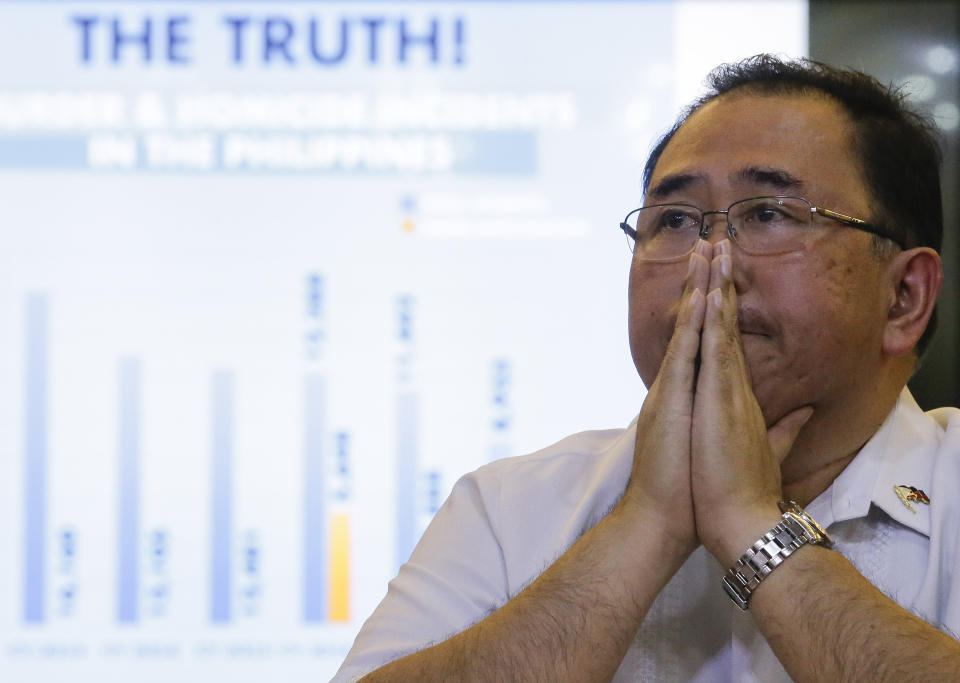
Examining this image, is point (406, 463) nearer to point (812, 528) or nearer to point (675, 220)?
point (675, 220)

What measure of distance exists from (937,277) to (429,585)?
788 mm

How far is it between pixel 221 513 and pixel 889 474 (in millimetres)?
1348

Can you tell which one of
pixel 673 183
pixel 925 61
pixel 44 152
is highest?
pixel 925 61

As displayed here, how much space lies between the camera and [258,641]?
6.61 ft

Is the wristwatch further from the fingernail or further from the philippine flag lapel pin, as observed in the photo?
the fingernail

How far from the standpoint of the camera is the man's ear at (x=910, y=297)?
128 cm

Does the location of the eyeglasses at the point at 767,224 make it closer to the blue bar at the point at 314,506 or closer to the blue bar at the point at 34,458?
the blue bar at the point at 314,506

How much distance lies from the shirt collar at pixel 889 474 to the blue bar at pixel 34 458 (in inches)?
61.3

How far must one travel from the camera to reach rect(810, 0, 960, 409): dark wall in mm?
2150

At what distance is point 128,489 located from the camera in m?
2.04

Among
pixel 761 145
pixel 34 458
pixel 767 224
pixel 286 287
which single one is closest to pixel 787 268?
pixel 767 224

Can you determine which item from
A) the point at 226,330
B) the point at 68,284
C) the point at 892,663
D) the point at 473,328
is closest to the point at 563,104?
the point at 473,328

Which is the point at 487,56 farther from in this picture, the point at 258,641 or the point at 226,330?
the point at 258,641

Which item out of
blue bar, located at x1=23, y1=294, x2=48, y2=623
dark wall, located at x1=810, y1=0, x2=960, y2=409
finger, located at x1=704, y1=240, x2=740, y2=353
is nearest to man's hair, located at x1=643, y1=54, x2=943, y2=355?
finger, located at x1=704, y1=240, x2=740, y2=353
